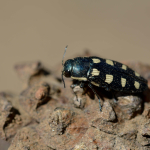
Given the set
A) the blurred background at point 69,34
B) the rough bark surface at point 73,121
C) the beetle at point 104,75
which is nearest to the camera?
the rough bark surface at point 73,121

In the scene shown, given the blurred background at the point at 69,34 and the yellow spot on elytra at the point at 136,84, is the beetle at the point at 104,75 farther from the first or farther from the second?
the blurred background at the point at 69,34

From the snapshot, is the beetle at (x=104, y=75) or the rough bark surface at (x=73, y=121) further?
the beetle at (x=104, y=75)

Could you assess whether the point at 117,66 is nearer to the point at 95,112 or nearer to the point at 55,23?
the point at 95,112

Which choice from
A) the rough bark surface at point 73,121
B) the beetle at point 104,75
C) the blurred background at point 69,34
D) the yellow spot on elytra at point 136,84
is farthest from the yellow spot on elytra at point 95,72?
the blurred background at point 69,34

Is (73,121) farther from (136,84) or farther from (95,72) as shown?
(136,84)

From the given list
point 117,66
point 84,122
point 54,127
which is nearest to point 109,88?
point 117,66

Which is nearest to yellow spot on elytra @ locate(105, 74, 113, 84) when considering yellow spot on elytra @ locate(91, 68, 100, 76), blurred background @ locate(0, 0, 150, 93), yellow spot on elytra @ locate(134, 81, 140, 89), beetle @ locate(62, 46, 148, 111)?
beetle @ locate(62, 46, 148, 111)

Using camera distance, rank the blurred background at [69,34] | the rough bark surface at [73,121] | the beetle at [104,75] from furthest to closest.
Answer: the blurred background at [69,34] < the beetle at [104,75] < the rough bark surface at [73,121]

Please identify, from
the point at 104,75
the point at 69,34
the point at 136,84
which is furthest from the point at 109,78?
the point at 69,34
